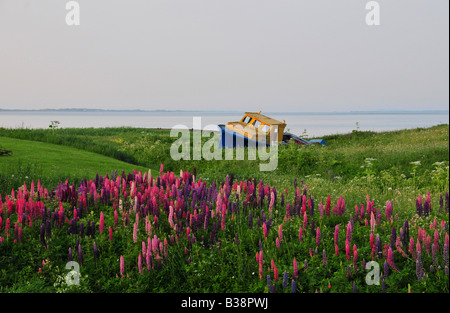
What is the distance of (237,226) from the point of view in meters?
6.45

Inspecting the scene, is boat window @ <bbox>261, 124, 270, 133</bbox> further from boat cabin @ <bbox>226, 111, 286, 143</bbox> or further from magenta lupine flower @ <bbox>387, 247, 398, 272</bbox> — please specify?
magenta lupine flower @ <bbox>387, 247, 398, 272</bbox>

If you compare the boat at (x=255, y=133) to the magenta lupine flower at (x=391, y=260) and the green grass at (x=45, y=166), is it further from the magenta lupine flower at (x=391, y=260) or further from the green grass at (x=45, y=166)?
the magenta lupine flower at (x=391, y=260)

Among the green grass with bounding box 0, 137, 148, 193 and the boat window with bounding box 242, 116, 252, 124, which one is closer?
the green grass with bounding box 0, 137, 148, 193

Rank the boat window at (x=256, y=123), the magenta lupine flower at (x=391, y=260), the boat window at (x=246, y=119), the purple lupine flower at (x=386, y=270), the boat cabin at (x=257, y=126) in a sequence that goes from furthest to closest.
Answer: the boat window at (x=246, y=119) < the boat window at (x=256, y=123) < the boat cabin at (x=257, y=126) < the magenta lupine flower at (x=391, y=260) < the purple lupine flower at (x=386, y=270)

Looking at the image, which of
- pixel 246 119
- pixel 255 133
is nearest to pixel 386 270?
pixel 255 133

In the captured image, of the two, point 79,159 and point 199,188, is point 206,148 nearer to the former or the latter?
point 79,159

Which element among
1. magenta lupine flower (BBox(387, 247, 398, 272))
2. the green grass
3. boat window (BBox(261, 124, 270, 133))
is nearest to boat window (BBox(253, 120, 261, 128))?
boat window (BBox(261, 124, 270, 133))

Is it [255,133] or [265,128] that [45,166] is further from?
[265,128]

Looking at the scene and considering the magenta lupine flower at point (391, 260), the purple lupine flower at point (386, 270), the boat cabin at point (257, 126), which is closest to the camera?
the purple lupine flower at point (386, 270)

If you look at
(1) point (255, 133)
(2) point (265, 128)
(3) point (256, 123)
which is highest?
(3) point (256, 123)

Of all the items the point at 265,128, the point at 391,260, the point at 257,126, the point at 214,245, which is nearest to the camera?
the point at 391,260

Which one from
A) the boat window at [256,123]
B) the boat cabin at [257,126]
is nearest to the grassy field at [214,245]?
the boat cabin at [257,126]
